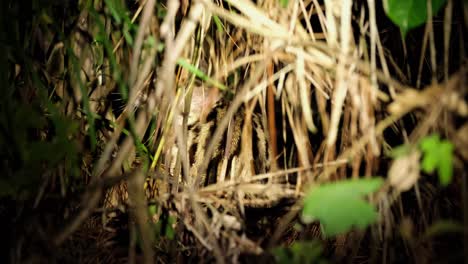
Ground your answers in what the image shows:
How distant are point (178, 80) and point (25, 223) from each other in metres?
0.49

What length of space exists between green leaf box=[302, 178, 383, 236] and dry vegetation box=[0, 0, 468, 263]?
0.07 meters

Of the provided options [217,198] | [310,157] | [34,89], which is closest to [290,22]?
[310,157]

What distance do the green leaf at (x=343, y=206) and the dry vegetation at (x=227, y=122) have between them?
0.22 ft

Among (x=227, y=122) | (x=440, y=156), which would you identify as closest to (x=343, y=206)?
(x=440, y=156)

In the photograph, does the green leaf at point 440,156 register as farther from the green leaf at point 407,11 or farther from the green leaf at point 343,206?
the green leaf at point 407,11

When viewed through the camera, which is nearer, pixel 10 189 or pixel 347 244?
pixel 10 189

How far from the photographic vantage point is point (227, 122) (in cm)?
82

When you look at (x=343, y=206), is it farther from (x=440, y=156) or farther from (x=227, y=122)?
(x=227, y=122)

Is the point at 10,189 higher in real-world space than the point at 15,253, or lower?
higher

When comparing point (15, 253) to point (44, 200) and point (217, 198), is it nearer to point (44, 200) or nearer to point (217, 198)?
point (44, 200)

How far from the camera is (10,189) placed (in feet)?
2.28

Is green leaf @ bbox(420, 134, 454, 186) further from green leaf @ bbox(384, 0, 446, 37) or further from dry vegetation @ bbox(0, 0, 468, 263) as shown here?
green leaf @ bbox(384, 0, 446, 37)

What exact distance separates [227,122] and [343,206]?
0.34 metres

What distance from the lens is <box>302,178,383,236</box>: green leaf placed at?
0.54 metres
